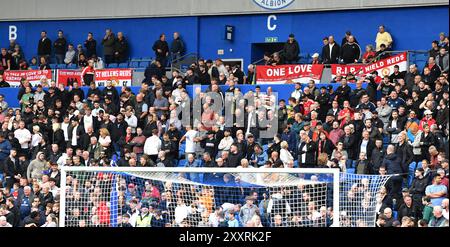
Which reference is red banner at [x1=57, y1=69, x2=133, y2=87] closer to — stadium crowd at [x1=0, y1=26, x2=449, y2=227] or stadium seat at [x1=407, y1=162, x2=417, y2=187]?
stadium crowd at [x1=0, y1=26, x2=449, y2=227]

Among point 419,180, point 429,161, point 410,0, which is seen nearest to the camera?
point 419,180

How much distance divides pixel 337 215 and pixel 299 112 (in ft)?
24.8

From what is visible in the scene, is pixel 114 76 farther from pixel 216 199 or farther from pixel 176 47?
pixel 216 199

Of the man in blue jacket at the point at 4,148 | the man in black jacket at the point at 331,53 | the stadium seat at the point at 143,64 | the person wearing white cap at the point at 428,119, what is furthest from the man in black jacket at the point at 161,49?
the person wearing white cap at the point at 428,119

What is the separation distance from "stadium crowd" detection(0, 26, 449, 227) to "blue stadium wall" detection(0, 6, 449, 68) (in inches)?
38.1

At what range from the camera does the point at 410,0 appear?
23547 mm

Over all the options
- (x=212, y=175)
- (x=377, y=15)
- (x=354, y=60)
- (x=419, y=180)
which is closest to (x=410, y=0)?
(x=377, y=15)

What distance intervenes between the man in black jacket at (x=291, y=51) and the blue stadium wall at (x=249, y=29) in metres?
1.81

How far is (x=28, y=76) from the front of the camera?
2434cm

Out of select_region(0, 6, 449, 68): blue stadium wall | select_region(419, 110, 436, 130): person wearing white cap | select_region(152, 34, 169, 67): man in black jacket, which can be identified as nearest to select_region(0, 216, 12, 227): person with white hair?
select_region(419, 110, 436, 130): person wearing white cap

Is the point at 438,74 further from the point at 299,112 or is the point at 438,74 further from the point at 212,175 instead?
the point at 212,175

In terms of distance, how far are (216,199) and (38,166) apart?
8.17 m

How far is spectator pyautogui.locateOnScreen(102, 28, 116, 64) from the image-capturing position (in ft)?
83.6

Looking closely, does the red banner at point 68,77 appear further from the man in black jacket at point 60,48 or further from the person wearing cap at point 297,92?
the person wearing cap at point 297,92
